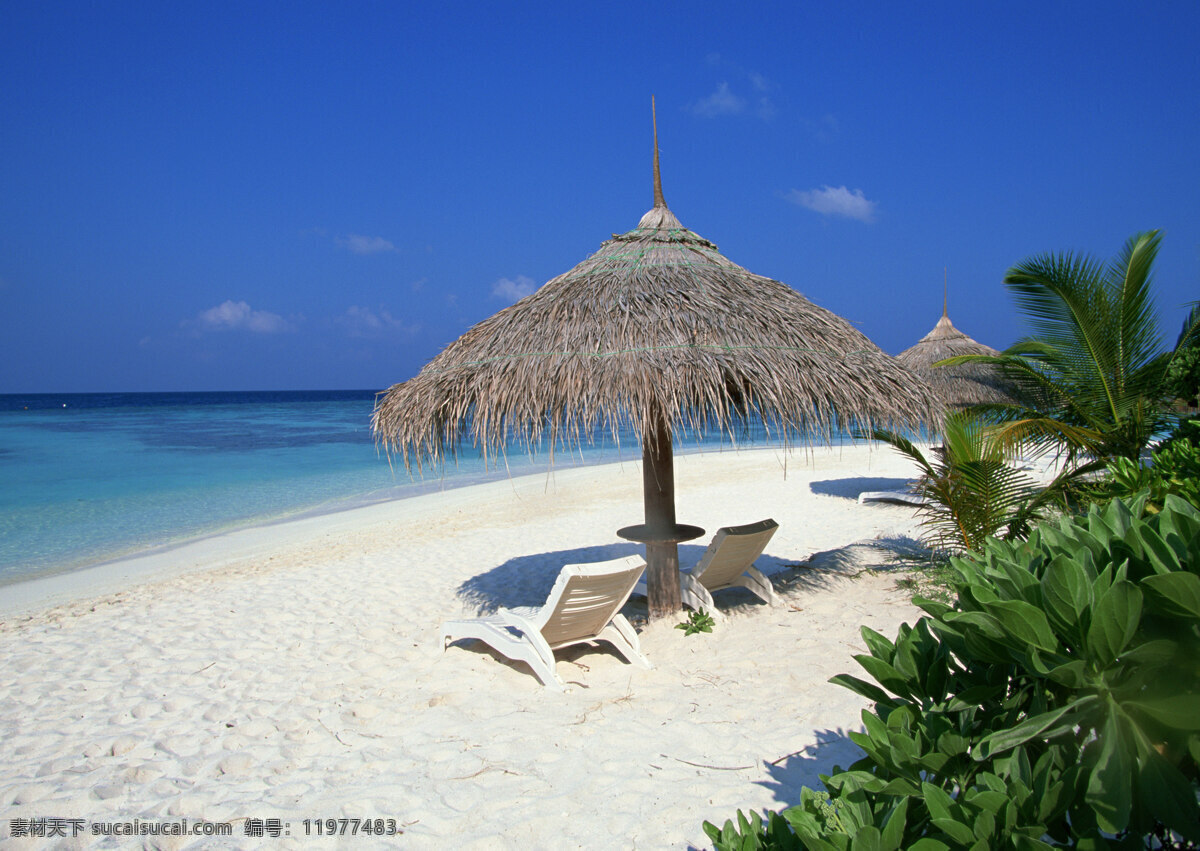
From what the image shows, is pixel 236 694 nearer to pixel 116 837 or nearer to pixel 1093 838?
pixel 116 837

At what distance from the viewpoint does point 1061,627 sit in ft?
3.38

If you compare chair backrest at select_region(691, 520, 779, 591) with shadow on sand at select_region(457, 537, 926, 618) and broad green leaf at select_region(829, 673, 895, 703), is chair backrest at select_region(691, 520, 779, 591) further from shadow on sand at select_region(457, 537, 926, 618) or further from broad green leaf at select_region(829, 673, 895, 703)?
broad green leaf at select_region(829, 673, 895, 703)

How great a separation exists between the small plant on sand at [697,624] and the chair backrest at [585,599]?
0.65m

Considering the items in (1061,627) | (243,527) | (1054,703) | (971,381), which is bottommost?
(243,527)

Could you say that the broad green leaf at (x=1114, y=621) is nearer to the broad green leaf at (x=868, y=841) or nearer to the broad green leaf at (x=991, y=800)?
the broad green leaf at (x=991, y=800)

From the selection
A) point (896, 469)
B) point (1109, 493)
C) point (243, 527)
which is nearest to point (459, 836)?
point (1109, 493)

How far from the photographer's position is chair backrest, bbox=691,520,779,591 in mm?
4164

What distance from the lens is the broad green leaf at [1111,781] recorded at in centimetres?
92

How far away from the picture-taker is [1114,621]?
3.14 feet

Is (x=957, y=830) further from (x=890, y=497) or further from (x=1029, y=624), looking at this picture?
(x=890, y=497)

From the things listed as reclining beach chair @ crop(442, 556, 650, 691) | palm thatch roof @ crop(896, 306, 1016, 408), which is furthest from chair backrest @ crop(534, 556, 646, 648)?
palm thatch roof @ crop(896, 306, 1016, 408)

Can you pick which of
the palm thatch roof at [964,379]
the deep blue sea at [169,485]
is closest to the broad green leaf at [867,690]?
the deep blue sea at [169,485]

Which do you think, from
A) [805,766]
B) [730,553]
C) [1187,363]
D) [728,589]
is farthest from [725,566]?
[1187,363]

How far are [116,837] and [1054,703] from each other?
2.85 meters
